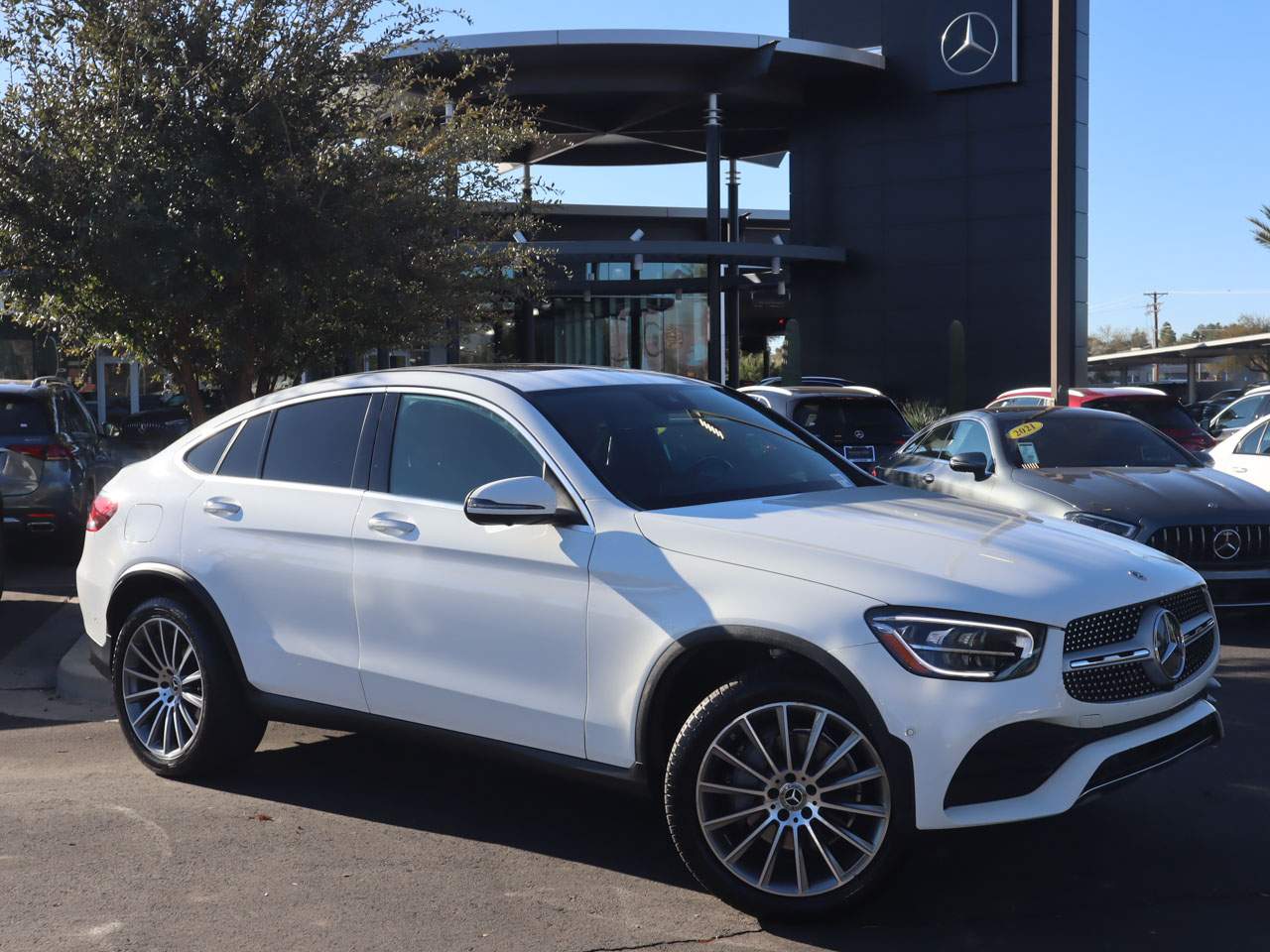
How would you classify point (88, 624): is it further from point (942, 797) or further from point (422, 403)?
point (942, 797)

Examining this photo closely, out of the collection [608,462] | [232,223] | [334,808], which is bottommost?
[334,808]

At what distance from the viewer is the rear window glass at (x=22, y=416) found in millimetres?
11883

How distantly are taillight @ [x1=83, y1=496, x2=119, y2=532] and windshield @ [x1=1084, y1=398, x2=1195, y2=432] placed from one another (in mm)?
10793

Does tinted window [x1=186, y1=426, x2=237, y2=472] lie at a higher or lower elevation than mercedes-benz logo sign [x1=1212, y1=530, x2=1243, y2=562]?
higher

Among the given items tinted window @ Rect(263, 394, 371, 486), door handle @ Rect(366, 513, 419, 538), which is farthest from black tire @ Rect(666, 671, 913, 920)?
tinted window @ Rect(263, 394, 371, 486)

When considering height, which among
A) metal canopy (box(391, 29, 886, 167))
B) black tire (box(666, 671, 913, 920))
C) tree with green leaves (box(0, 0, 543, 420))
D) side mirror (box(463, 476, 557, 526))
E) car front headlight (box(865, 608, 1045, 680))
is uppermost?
metal canopy (box(391, 29, 886, 167))

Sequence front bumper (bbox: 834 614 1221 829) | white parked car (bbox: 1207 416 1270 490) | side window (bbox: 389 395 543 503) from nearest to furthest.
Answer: front bumper (bbox: 834 614 1221 829) < side window (bbox: 389 395 543 503) < white parked car (bbox: 1207 416 1270 490)

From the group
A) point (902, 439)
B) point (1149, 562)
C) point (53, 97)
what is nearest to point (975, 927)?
point (1149, 562)

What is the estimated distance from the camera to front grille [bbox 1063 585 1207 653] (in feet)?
12.7

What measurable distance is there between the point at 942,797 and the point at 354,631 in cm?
228

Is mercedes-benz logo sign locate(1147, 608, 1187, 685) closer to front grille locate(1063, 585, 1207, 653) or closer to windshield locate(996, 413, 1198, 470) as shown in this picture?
front grille locate(1063, 585, 1207, 653)

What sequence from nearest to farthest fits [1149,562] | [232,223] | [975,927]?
[975,927] < [1149,562] < [232,223]

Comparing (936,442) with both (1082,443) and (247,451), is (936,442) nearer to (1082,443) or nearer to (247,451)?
(1082,443)

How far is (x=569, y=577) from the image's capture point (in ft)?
14.5
